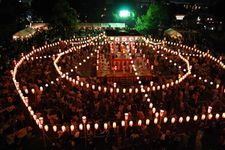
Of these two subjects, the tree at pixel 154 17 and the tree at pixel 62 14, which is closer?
the tree at pixel 154 17

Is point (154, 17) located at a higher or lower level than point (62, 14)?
lower

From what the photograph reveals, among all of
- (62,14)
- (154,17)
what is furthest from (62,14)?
(154,17)

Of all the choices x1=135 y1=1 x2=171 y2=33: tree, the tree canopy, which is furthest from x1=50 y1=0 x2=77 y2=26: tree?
x1=135 y1=1 x2=171 y2=33: tree

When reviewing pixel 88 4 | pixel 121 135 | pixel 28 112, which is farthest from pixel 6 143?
pixel 88 4

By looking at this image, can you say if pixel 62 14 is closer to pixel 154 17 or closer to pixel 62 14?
pixel 62 14

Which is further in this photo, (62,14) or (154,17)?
(62,14)

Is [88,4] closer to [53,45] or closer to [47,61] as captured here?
[53,45]

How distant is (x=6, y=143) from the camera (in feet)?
34.0

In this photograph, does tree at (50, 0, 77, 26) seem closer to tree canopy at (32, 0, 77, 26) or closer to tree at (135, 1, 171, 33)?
tree canopy at (32, 0, 77, 26)

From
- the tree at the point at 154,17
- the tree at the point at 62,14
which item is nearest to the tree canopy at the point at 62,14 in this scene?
the tree at the point at 62,14

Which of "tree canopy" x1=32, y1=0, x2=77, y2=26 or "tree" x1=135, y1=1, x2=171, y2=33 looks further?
"tree canopy" x1=32, y1=0, x2=77, y2=26

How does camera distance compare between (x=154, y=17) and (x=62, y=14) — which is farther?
(x=62, y=14)

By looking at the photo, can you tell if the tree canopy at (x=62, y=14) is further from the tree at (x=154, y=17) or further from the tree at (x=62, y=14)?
the tree at (x=154, y=17)

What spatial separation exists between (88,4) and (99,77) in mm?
23591
